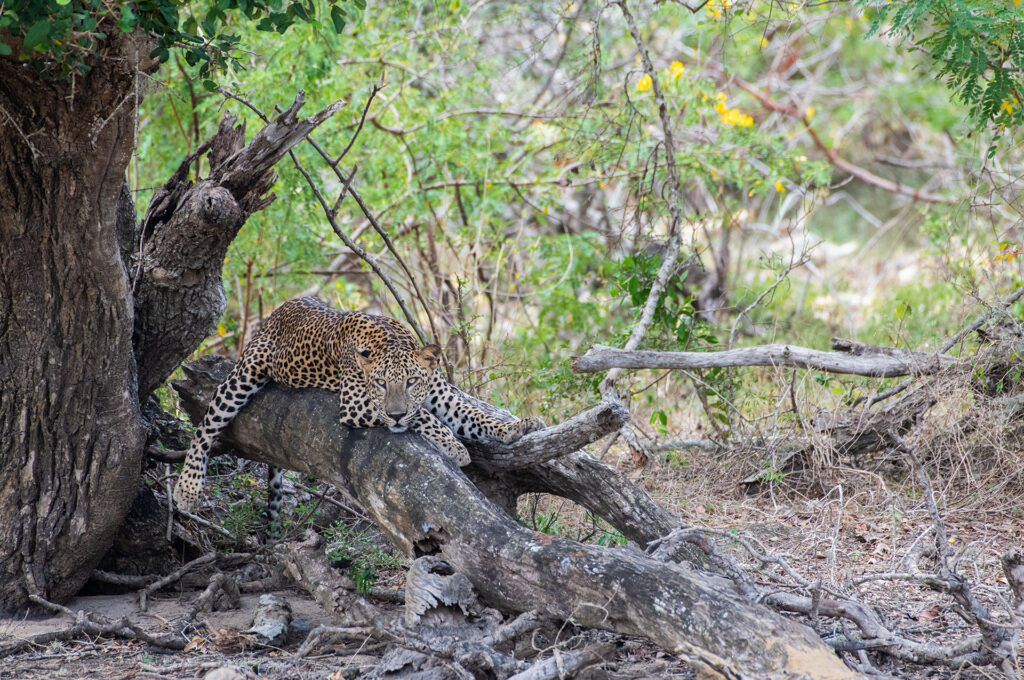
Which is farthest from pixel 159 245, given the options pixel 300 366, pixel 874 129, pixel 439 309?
pixel 874 129

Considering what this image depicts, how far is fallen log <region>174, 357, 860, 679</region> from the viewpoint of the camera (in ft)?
12.0

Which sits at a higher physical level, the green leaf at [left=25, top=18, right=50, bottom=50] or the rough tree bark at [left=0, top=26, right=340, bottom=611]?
the green leaf at [left=25, top=18, right=50, bottom=50]

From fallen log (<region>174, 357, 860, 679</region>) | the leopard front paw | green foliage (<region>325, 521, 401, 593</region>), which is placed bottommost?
green foliage (<region>325, 521, 401, 593</region>)

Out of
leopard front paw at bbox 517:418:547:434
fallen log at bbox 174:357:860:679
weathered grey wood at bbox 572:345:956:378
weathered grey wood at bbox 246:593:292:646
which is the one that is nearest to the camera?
fallen log at bbox 174:357:860:679

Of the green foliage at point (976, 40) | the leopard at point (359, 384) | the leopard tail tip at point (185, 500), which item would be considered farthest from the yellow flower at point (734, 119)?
the leopard tail tip at point (185, 500)

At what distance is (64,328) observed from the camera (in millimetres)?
4801

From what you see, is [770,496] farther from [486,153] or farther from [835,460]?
[486,153]

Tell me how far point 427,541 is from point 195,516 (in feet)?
6.19

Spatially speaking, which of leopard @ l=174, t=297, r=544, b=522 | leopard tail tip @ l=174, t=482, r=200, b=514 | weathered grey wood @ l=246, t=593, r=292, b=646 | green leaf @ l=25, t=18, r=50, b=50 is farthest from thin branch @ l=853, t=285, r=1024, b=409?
green leaf @ l=25, t=18, r=50, b=50

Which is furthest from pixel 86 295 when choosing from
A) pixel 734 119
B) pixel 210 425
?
pixel 734 119

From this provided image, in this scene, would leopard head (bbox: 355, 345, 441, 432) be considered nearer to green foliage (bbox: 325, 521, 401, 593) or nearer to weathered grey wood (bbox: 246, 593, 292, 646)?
green foliage (bbox: 325, 521, 401, 593)

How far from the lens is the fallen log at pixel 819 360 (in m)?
6.30

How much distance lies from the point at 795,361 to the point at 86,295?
433 centimetres

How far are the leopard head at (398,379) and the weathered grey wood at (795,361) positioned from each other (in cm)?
123
